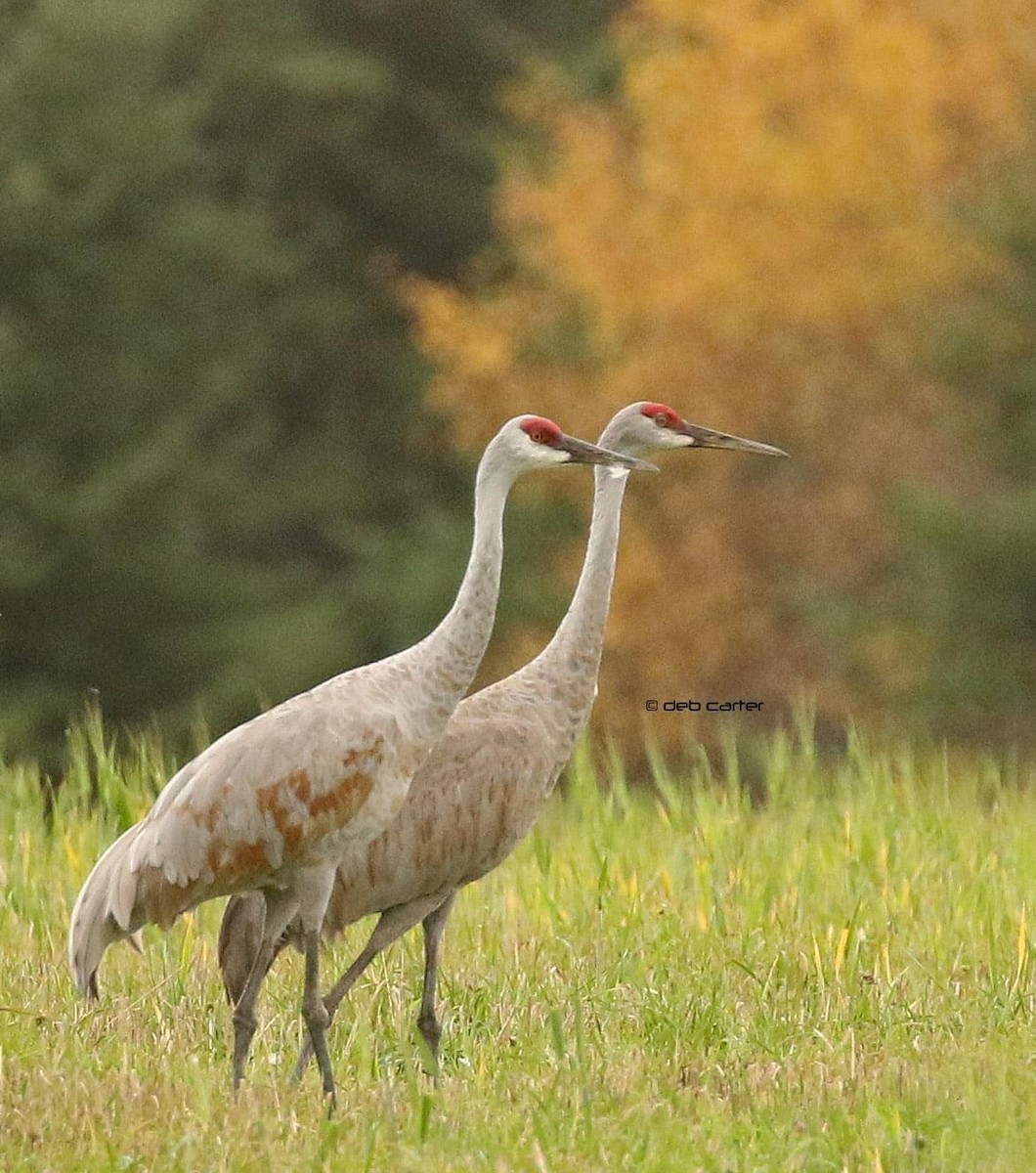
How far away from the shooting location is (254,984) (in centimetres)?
509

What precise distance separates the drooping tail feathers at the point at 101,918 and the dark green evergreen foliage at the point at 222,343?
11.1 m

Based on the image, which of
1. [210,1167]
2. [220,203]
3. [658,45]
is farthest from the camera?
[220,203]

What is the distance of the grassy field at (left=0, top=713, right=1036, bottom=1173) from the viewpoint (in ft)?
14.6

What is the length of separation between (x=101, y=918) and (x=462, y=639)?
96cm

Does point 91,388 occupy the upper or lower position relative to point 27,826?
upper

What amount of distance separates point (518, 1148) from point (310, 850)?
35.3 inches

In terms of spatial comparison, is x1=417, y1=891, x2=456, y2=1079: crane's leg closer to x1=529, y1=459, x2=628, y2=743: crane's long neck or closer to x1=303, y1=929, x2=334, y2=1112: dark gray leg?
x1=303, y1=929, x2=334, y2=1112: dark gray leg

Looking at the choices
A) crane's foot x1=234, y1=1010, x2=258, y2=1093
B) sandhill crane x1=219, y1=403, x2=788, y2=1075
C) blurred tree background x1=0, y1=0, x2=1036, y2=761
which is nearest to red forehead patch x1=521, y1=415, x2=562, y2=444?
sandhill crane x1=219, y1=403, x2=788, y2=1075

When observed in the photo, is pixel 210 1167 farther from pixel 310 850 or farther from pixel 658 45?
pixel 658 45

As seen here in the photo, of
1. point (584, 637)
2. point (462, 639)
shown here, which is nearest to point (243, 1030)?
point (462, 639)

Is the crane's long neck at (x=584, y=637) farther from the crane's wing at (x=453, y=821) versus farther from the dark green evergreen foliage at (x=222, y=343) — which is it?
the dark green evergreen foliage at (x=222, y=343)

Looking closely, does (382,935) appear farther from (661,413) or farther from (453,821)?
(661,413)

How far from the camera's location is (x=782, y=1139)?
4504mm

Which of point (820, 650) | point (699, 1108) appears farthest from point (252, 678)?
point (699, 1108)
